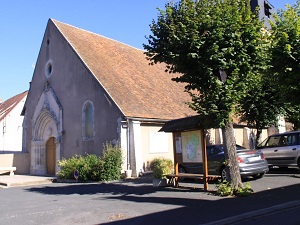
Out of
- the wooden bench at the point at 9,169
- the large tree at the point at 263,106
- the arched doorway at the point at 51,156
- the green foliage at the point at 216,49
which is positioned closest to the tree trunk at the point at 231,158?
the green foliage at the point at 216,49

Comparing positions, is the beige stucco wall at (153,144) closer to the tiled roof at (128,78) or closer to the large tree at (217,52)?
the tiled roof at (128,78)

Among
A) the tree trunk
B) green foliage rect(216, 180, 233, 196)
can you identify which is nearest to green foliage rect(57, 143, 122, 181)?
green foliage rect(216, 180, 233, 196)

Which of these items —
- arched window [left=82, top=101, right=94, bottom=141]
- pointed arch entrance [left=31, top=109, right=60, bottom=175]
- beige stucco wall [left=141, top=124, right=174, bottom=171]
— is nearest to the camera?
beige stucco wall [left=141, top=124, right=174, bottom=171]

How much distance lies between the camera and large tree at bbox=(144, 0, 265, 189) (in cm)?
978

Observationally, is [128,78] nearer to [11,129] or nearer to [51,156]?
[51,156]

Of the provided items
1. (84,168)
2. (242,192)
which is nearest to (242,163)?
(242,192)

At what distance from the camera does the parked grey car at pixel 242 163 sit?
1210 cm

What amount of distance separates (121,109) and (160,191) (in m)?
6.17

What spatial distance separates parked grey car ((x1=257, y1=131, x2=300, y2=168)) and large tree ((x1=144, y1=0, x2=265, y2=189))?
18.0 feet

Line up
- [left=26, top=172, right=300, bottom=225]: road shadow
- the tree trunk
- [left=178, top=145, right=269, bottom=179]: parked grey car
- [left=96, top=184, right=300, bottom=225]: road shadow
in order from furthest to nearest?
[left=178, top=145, right=269, bottom=179]: parked grey car → the tree trunk → [left=26, top=172, right=300, bottom=225]: road shadow → [left=96, top=184, right=300, bottom=225]: road shadow

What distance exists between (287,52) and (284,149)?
210 inches

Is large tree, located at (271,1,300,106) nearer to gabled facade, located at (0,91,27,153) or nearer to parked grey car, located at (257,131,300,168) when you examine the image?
parked grey car, located at (257,131,300,168)

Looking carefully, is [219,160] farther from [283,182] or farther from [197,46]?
[197,46]

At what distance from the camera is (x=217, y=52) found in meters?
9.74
